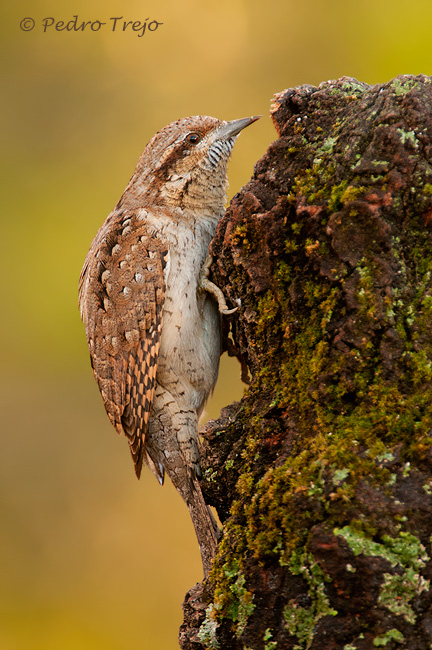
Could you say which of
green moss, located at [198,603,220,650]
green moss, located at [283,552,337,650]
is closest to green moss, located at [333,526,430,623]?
green moss, located at [283,552,337,650]

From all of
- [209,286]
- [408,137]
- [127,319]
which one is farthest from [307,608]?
[127,319]

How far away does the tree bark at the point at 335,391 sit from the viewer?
5.92 ft

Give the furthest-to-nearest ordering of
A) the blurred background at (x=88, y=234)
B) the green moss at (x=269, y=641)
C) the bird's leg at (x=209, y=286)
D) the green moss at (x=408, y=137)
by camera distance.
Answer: the blurred background at (x=88, y=234)
the bird's leg at (x=209, y=286)
the green moss at (x=408, y=137)
the green moss at (x=269, y=641)

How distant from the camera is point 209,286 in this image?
303cm

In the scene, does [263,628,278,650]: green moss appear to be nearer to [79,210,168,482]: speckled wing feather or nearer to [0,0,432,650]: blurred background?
[79,210,168,482]: speckled wing feather

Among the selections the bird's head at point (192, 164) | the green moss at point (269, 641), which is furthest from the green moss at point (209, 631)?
the bird's head at point (192, 164)

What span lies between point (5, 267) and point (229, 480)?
413 centimetres

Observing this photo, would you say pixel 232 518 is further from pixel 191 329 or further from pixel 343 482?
pixel 191 329

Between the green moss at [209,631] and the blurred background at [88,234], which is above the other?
the blurred background at [88,234]

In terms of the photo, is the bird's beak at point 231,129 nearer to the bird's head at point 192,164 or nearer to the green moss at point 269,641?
the bird's head at point 192,164

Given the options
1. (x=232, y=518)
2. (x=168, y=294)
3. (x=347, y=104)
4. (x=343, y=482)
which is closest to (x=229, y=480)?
(x=232, y=518)

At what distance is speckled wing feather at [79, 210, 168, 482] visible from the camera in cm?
310

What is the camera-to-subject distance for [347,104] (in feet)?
7.79

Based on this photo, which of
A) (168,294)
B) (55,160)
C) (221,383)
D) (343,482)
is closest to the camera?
(343,482)
